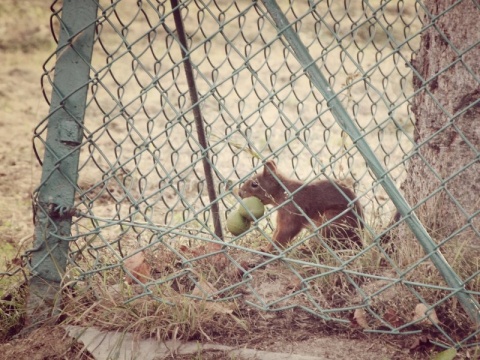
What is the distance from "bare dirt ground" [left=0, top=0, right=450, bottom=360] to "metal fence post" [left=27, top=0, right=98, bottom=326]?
190mm

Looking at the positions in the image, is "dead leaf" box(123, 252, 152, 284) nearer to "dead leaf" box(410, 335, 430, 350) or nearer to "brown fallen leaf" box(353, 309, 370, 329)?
"brown fallen leaf" box(353, 309, 370, 329)

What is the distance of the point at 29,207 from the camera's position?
457 cm

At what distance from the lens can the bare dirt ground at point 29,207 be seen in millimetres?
2506

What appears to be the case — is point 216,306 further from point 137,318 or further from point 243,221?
point 243,221

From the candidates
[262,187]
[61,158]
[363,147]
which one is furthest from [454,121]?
[61,158]

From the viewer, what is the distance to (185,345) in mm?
2510

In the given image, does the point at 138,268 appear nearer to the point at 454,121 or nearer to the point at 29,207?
the point at 454,121

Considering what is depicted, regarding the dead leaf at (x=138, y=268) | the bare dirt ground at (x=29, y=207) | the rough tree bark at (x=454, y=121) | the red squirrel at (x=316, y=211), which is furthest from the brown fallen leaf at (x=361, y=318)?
the dead leaf at (x=138, y=268)

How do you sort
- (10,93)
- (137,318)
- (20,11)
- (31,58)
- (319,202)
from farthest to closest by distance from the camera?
1. (20,11)
2. (31,58)
3. (10,93)
4. (319,202)
5. (137,318)

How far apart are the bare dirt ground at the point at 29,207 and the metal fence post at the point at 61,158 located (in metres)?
0.19

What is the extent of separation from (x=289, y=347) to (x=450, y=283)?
674 mm

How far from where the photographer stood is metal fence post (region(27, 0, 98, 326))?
8.07ft

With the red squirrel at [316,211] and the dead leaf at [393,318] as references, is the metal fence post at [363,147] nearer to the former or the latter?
the dead leaf at [393,318]

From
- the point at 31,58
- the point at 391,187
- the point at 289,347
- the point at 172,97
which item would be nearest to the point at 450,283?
the point at 391,187
